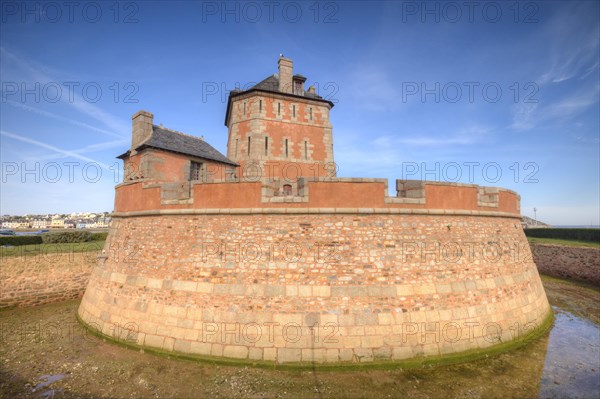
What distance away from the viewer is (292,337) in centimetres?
743

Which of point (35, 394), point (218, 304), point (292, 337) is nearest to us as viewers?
point (35, 394)

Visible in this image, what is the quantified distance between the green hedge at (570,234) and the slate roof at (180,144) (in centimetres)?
3116

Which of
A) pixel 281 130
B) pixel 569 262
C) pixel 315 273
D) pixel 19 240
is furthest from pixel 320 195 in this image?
pixel 19 240

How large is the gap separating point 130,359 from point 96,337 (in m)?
2.41

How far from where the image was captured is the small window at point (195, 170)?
16.0m

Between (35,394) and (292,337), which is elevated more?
(292,337)

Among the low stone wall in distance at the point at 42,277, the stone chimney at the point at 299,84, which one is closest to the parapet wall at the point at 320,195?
the low stone wall in distance at the point at 42,277

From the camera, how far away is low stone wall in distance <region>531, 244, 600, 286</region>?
17.9 m

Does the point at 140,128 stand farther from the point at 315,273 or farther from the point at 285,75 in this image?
the point at 315,273

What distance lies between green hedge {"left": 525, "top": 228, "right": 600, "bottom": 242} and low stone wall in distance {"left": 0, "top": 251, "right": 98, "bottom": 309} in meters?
37.8

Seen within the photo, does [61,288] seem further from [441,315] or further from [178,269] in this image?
[441,315]

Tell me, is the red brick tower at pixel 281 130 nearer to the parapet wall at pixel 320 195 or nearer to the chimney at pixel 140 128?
the chimney at pixel 140 128

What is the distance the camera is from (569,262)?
63.8 ft

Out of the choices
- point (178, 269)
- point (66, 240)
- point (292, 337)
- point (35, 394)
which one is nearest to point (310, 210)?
point (292, 337)
